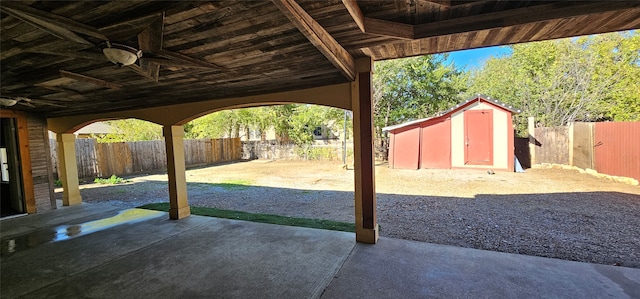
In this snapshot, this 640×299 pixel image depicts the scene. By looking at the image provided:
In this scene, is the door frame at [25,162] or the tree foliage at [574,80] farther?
the tree foliage at [574,80]

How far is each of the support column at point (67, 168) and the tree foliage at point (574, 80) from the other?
18313mm

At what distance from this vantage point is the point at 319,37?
2180mm

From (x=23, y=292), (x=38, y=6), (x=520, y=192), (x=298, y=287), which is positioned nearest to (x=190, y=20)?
(x=38, y=6)

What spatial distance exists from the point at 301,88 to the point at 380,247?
2.33m

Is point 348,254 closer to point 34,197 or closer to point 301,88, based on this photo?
point 301,88

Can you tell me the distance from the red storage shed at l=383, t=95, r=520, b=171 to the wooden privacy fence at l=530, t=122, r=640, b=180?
1609mm

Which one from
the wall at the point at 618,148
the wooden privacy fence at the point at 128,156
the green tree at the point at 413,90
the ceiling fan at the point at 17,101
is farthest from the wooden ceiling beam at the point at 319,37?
the green tree at the point at 413,90

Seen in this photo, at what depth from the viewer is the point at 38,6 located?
1.71 m

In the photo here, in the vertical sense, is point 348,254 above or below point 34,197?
below

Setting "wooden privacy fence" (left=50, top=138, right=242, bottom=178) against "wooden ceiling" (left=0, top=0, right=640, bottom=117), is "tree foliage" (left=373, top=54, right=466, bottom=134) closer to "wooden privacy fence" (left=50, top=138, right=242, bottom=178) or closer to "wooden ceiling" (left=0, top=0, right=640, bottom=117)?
"wooden privacy fence" (left=50, top=138, right=242, bottom=178)

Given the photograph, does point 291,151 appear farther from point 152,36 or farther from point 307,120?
point 152,36

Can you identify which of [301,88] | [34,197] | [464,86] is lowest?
[34,197]

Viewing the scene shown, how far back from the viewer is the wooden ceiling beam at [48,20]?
1.58 m

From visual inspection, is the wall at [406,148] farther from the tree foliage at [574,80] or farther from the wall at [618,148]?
the tree foliage at [574,80]
